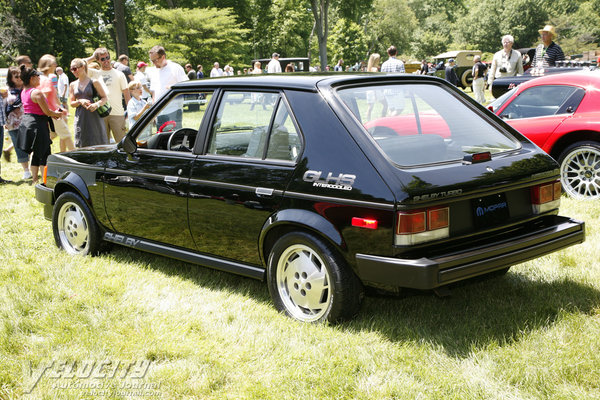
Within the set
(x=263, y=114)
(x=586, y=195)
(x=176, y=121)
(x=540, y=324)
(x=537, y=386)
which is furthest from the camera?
(x=586, y=195)

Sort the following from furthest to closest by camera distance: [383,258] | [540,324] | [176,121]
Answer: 1. [176,121]
2. [540,324]
3. [383,258]

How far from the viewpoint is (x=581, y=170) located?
711cm

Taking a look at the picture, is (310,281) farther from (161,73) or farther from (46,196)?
(161,73)

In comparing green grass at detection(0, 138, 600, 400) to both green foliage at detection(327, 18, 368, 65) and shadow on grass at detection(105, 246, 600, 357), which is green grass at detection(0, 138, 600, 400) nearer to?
shadow on grass at detection(105, 246, 600, 357)

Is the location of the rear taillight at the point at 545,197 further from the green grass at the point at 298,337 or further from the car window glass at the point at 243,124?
the car window glass at the point at 243,124

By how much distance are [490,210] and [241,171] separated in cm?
163

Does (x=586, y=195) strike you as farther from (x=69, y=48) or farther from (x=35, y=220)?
(x=69, y=48)

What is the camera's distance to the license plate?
3.64 meters

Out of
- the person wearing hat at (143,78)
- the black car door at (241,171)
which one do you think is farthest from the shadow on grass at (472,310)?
the person wearing hat at (143,78)

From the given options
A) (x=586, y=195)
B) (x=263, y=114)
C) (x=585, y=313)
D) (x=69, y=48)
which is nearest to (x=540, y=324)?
(x=585, y=313)

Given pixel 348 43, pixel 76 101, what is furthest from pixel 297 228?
pixel 348 43

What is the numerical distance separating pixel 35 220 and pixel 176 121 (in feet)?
10.6

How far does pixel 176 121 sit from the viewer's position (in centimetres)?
527

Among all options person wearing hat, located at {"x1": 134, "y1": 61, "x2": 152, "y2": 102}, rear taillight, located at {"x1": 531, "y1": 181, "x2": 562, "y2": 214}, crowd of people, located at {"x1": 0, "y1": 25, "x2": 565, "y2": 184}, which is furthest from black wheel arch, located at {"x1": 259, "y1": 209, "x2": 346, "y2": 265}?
person wearing hat, located at {"x1": 134, "y1": 61, "x2": 152, "y2": 102}
